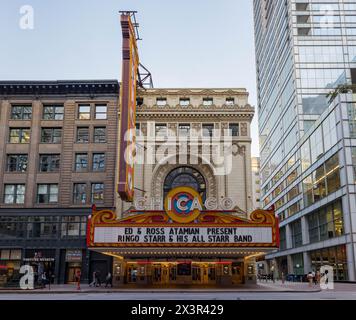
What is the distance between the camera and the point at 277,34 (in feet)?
292

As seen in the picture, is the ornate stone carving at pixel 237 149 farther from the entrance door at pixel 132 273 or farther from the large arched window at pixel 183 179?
the entrance door at pixel 132 273

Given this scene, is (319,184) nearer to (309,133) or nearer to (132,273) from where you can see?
(309,133)

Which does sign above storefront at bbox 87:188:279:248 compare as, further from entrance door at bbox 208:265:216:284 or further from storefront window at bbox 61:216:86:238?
storefront window at bbox 61:216:86:238

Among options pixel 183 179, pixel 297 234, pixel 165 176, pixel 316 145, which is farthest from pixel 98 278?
pixel 297 234

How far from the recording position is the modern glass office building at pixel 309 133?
4841 centimetres

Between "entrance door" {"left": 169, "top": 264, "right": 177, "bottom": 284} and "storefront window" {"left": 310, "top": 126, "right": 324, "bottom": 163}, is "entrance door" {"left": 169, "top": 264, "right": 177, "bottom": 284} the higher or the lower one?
the lower one

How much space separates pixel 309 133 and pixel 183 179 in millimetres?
25343

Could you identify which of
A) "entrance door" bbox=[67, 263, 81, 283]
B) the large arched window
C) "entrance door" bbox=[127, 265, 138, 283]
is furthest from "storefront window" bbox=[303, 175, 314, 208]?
"entrance door" bbox=[67, 263, 81, 283]

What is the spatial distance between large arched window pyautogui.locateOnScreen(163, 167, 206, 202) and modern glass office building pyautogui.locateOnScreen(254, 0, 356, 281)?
1705cm

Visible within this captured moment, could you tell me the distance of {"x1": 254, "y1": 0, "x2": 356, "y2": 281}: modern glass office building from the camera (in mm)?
48406

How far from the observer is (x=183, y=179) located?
48000 mm

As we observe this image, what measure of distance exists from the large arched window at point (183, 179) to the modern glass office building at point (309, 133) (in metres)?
17.0
